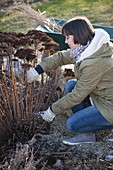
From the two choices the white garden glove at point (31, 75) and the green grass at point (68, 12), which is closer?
the white garden glove at point (31, 75)

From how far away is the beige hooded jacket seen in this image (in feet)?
10.5

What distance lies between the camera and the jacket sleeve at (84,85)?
3203 millimetres

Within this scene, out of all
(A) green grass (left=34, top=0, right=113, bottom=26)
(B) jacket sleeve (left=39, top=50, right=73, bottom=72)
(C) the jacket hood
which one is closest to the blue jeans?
(B) jacket sleeve (left=39, top=50, right=73, bottom=72)

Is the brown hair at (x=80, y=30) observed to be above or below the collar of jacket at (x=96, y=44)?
above

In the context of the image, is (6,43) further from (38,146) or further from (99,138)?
(99,138)

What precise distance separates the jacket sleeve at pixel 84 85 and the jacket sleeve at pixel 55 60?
1.35ft

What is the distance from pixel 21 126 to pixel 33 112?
176 mm

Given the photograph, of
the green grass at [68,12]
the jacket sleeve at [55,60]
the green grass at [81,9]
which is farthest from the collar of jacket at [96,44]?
the green grass at [81,9]

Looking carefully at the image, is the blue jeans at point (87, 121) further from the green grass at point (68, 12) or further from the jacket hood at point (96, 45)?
the green grass at point (68, 12)

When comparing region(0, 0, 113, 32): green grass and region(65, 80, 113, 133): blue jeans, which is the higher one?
region(0, 0, 113, 32): green grass

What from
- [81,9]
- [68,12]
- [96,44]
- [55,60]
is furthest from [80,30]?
[81,9]

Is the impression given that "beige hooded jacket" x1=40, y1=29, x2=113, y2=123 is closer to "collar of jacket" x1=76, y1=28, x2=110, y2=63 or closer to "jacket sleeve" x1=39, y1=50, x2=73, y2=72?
"collar of jacket" x1=76, y1=28, x2=110, y2=63

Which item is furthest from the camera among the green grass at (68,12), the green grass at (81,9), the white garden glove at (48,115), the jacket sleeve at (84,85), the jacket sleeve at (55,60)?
the green grass at (81,9)

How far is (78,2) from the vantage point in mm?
10383
